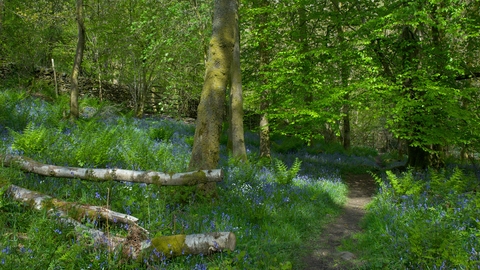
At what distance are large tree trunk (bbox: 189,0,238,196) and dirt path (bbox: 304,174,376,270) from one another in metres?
2.14

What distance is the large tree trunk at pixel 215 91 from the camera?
6031mm

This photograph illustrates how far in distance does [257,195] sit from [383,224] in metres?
2.42

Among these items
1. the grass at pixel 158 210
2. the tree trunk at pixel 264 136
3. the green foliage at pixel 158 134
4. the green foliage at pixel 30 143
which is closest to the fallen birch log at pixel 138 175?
the grass at pixel 158 210

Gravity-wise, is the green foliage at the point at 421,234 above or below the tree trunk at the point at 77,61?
below

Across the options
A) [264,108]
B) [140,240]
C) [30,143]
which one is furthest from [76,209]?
[264,108]

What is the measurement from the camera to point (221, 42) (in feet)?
20.1

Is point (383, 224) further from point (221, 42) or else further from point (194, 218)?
point (221, 42)

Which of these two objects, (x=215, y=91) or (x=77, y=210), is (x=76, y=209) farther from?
(x=215, y=91)

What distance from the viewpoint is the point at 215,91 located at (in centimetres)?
607

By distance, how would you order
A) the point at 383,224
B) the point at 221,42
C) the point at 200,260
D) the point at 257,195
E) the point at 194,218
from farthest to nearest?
the point at 257,195 → the point at 221,42 → the point at 383,224 → the point at 194,218 → the point at 200,260

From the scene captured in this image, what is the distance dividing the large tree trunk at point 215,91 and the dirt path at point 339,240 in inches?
84.3

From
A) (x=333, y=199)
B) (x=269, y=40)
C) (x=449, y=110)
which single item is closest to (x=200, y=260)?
(x=333, y=199)

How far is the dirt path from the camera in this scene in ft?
14.9

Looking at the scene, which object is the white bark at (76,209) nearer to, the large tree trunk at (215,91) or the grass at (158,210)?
the grass at (158,210)
